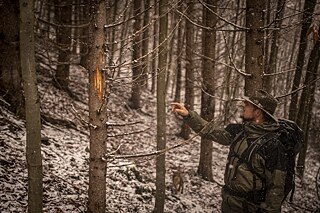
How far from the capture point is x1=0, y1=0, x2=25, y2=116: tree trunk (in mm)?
6996

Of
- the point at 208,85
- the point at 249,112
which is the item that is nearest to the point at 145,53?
the point at 208,85

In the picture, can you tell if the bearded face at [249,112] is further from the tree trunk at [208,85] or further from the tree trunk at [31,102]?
the tree trunk at [208,85]

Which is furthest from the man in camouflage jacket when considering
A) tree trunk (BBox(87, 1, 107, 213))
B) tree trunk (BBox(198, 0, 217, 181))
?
tree trunk (BBox(198, 0, 217, 181))

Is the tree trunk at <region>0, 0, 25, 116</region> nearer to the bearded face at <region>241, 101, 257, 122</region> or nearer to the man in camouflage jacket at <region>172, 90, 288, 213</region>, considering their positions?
the man in camouflage jacket at <region>172, 90, 288, 213</region>

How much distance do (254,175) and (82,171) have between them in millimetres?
4463

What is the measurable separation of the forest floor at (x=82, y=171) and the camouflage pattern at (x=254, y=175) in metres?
0.97

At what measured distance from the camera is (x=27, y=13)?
2.92 meters

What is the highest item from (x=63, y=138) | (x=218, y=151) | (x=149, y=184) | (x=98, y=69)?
(x=98, y=69)

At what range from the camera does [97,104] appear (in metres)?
3.41

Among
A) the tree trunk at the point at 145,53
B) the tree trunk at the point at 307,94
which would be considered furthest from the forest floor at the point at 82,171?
the tree trunk at the point at 307,94

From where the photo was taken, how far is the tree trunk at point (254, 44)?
4594 millimetres

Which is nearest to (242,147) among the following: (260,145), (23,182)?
(260,145)

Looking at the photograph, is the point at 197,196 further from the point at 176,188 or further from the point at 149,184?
the point at 149,184

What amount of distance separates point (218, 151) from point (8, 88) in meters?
9.53
